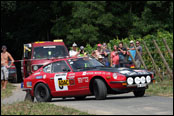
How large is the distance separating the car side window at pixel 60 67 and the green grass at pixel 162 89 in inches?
124

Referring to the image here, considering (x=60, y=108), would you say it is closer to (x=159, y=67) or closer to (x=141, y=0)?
(x=159, y=67)

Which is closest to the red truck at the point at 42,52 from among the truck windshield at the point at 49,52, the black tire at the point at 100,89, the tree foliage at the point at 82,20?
the truck windshield at the point at 49,52

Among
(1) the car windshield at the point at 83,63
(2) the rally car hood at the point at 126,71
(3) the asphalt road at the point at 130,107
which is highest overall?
(1) the car windshield at the point at 83,63

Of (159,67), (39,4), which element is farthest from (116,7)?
(159,67)

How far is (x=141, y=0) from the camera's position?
4372 centimetres

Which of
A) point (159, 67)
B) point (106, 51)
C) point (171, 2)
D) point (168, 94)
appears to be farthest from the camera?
point (171, 2)

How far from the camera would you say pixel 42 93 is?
48.5 feet

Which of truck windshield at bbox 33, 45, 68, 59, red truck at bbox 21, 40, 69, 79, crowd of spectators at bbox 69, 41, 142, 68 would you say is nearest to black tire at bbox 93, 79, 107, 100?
crowd of spectators at bbox 69, 41, 142, 68

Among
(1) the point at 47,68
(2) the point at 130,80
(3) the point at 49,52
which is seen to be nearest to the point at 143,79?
(2) the point at 130,80

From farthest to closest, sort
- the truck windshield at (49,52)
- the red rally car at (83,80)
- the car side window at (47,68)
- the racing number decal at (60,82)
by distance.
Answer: the truck windshield at (49,52) → the car side window at (47,68) → the racing number decal at (60,82) → the red rally car at (83,80)

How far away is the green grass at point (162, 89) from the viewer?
1565 centimetres

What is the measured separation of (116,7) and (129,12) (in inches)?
49.0

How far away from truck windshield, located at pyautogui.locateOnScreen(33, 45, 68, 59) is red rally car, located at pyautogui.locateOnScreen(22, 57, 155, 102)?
524 centimetres

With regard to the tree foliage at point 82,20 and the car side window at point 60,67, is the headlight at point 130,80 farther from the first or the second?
the tree foliage at point 82,20
